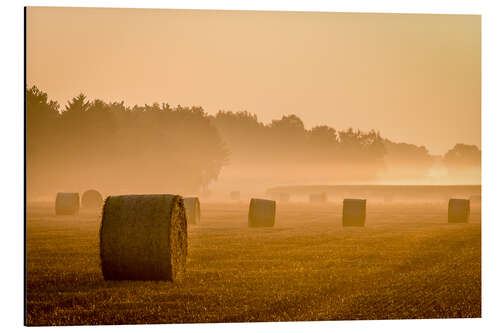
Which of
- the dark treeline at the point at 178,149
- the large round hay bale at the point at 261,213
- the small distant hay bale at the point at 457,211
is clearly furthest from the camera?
the small distant hay bale at the point at 457,211

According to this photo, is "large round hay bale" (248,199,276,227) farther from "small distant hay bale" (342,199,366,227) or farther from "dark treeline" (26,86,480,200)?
"dark treeline" (26,86,480,200)

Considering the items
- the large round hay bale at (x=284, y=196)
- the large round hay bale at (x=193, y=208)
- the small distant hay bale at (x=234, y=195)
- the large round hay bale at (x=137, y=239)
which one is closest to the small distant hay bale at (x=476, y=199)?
the large round hay bale at (x=284, y=196)

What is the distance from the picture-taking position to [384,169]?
1534 cm

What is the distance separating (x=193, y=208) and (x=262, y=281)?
611 centimetres

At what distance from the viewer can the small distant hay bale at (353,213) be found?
69.4ft

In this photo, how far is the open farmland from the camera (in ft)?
37.2

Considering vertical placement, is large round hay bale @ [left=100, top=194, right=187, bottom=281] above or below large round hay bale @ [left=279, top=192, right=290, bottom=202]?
below

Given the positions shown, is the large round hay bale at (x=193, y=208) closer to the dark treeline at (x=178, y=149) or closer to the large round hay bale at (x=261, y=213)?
the large round hay bale at (x=261, y=213)

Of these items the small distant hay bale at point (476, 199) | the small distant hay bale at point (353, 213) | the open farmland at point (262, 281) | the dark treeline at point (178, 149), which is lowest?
the open farmland at point (262, 281)

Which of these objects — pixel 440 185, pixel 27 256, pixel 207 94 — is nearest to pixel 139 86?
pixel 207 94

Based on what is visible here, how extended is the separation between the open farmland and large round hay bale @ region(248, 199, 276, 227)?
48.9 inches

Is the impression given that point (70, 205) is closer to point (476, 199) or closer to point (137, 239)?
point (137, 239)

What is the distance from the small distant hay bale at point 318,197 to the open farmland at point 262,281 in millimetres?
579

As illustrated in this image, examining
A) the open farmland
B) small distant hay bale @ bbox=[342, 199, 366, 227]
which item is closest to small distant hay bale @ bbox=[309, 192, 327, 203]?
the open farmland
